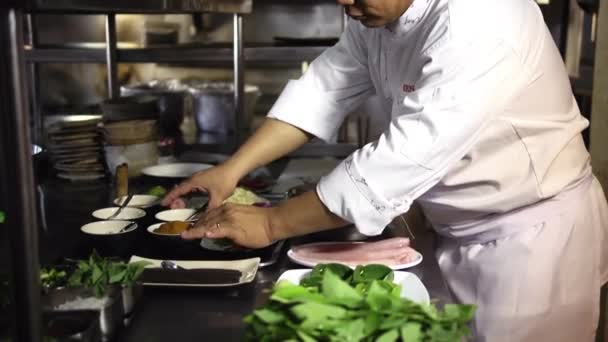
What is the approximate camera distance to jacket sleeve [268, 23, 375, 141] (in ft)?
6.59

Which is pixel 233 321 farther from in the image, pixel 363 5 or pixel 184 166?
pixel 184 166

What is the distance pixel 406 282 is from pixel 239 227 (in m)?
0.37

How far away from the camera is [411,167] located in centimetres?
140

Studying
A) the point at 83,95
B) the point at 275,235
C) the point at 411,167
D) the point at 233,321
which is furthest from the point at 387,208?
the point at 83,95

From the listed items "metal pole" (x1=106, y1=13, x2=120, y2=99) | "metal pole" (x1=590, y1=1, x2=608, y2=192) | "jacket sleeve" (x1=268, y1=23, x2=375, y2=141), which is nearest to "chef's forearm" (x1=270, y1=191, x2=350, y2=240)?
"jacket sleeve" (x1=268, y1=23, x2=375, y2=141)

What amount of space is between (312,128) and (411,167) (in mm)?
650

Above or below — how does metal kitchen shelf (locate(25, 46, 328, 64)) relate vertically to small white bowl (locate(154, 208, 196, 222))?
above

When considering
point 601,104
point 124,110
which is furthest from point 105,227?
point 601,104

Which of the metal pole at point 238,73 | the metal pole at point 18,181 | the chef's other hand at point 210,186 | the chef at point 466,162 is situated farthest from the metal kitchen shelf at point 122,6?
the metal pole at point 238,73

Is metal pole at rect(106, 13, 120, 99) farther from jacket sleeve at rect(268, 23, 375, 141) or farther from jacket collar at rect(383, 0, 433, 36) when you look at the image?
jacket collar at rect(383, 0, 433, 36)

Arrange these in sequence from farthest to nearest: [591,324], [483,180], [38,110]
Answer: [38,110] < [591,324] < [483,180]

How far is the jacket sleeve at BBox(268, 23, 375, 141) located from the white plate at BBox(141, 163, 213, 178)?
2.01 feet

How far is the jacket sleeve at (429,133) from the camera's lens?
1382 mm

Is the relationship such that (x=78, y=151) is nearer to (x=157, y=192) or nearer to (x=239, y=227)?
(x=157, y=192)
